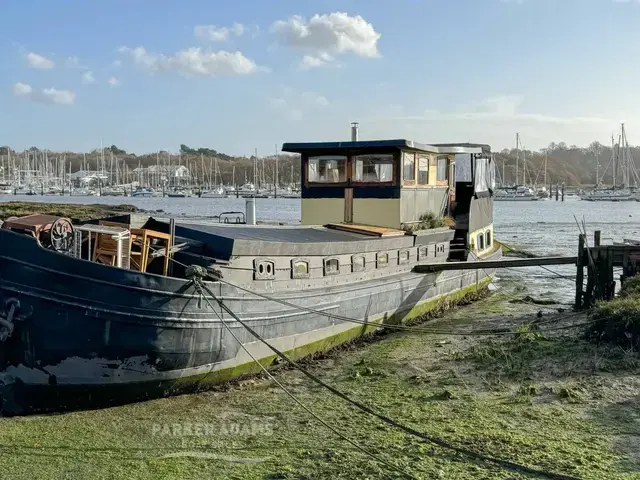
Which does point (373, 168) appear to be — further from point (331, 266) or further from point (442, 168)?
point (331, 266)

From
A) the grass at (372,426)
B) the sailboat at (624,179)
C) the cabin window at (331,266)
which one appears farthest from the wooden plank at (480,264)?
the sailboat at (624,179)

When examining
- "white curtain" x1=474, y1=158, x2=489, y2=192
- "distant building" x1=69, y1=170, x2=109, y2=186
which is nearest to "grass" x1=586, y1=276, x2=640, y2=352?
"white curtain" x1=474, y1=158, x2=489, y2=192

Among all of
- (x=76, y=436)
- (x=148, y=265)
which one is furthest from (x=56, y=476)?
(x=148, y=265)

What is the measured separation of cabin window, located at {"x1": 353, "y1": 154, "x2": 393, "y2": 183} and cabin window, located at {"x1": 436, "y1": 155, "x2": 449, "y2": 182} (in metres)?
2.40

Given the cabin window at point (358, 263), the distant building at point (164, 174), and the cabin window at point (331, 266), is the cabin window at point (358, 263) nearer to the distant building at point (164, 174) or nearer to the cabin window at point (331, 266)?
the cabin window at point (331, 266)

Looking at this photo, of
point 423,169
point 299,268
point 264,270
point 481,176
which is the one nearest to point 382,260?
point 299,268

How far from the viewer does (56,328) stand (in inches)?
312

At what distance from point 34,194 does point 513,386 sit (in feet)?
464

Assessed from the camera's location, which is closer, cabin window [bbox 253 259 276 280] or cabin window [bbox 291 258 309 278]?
cabin window [bbox 253 259 276 280]

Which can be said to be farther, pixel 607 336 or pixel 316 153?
pixel 316 153

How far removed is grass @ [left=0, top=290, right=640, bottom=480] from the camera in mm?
6742

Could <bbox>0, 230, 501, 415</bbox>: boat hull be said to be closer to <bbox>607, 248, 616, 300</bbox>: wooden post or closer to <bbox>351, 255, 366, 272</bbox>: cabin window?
<bbox>351, 255, 366, 272</bbox>: cabin window

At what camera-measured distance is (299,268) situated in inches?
426

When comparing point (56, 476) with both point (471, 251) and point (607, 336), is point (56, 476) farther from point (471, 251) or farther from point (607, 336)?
point (471, 251)
